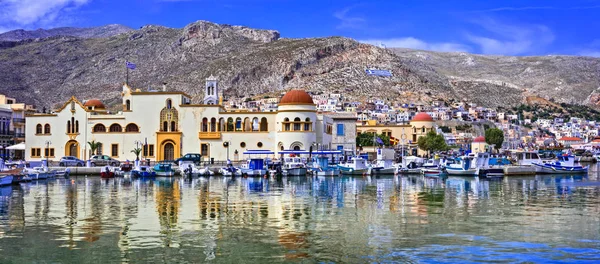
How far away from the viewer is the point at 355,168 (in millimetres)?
64688

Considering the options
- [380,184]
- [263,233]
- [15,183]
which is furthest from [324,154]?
[263,233]

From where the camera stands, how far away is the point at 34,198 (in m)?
38.5

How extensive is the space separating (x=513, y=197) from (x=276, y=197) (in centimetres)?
1349

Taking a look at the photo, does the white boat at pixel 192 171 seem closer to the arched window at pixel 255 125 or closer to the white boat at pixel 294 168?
the white boat at pixel 294 168

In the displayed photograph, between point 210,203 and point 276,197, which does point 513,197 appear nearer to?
point 276,197

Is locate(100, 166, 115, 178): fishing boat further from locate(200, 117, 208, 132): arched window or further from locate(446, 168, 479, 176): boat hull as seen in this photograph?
locate(446, 168, 479, 176): boat hull

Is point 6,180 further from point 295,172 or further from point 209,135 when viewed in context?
point 209,135

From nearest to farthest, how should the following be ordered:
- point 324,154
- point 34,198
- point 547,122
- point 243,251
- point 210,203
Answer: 1. point 243,251
2. point 210,203
3. point 34,198
4. point 324,154
5. point 547,122

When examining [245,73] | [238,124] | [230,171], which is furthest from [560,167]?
[245,73]

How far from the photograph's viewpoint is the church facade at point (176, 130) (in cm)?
7200

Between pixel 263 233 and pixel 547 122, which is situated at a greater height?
pixel 547 122

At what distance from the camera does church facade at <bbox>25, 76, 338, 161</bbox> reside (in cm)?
7200

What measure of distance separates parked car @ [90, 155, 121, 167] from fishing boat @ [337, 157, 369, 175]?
22.4 metres

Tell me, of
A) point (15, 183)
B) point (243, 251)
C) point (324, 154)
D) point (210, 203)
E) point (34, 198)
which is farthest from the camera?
point (324, 154)
